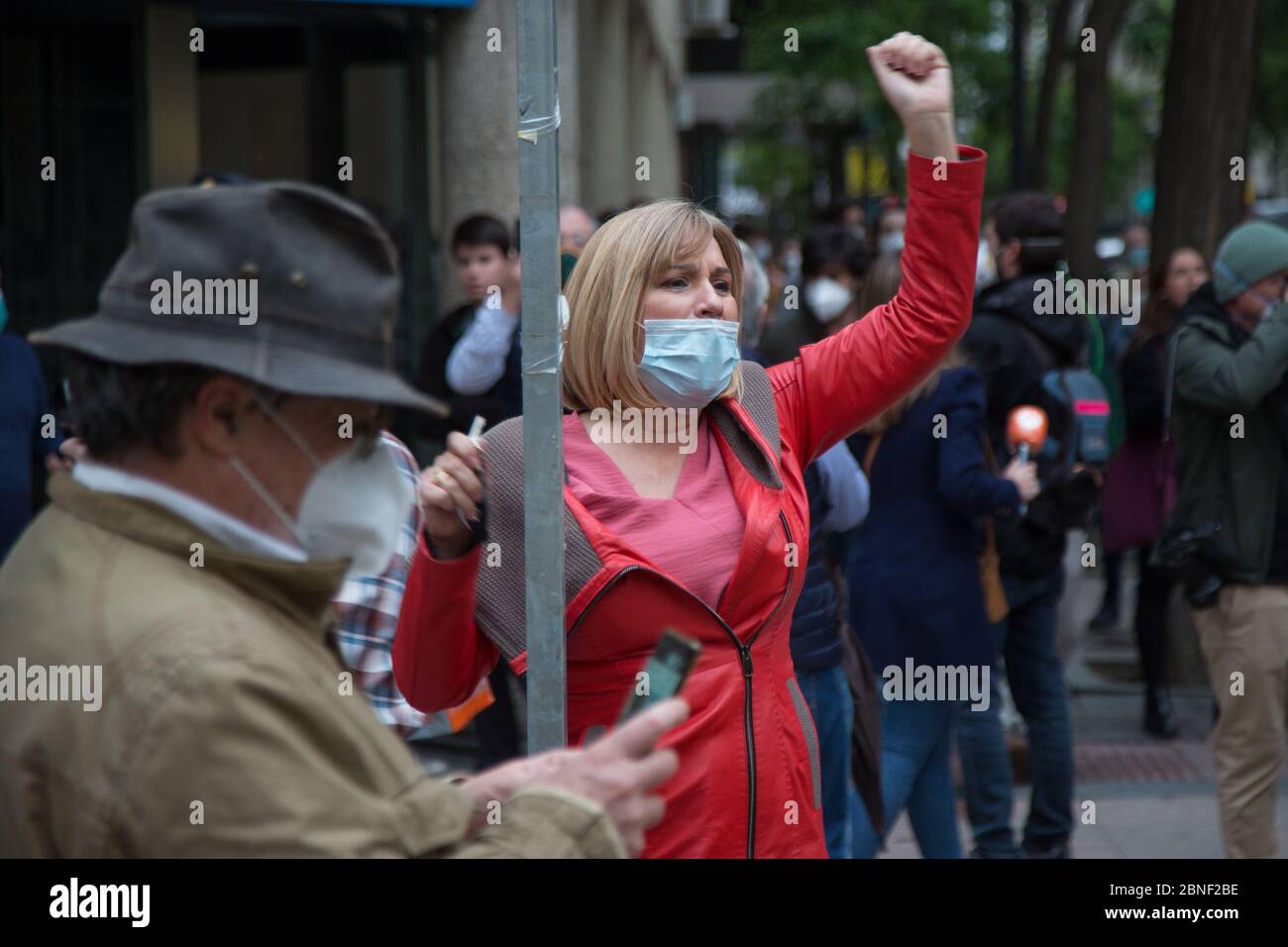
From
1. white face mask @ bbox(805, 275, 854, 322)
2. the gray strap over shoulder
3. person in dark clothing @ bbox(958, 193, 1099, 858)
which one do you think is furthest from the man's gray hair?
the gray strap over shoulder

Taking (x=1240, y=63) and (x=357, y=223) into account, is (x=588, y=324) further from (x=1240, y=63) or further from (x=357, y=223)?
(x=1240, y=63)

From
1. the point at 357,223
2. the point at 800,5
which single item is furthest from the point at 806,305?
the point at 800,5

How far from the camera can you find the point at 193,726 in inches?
64.2

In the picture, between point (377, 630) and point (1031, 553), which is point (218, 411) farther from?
point (1031, 553)

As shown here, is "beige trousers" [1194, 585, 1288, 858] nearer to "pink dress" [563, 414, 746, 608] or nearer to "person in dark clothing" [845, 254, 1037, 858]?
"person in dark clothing" [845, 254, 1037, 858]

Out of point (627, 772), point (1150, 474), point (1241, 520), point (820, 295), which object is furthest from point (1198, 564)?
point (627, 772)

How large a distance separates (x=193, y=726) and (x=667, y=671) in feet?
1.97

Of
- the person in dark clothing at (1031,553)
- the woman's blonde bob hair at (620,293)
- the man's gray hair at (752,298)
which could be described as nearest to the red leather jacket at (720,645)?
the woman's blonde bob hair at (620,293)

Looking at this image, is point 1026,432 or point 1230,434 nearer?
point 1230,434

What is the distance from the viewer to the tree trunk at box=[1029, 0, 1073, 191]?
19.9 meters

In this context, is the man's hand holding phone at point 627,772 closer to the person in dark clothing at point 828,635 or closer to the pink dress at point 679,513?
the pink dress at point 679,513

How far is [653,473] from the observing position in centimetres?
312

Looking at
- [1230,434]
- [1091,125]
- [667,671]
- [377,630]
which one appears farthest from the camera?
[1091,125]

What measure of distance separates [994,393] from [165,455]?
14.5 ft
